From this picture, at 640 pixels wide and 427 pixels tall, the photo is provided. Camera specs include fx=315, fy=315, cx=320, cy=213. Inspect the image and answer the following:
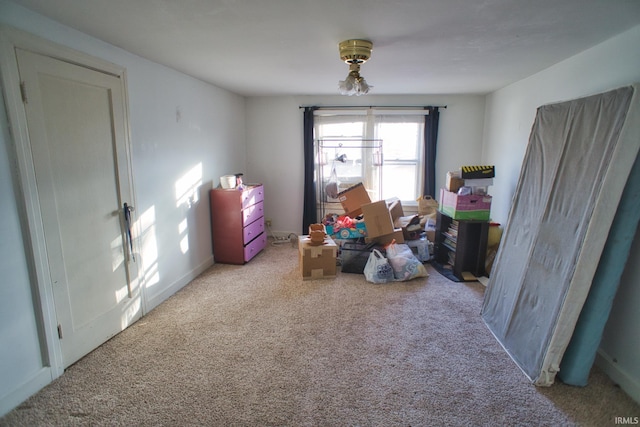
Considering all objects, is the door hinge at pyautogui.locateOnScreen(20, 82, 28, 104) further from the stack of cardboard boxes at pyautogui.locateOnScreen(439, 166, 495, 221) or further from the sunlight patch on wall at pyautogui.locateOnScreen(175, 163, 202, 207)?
the stack of cardboard boxes at pyautogui.locateOnScreen(439, 166, 495, 221)

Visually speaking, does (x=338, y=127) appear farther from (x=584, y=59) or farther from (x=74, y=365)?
(x=74, y=365)

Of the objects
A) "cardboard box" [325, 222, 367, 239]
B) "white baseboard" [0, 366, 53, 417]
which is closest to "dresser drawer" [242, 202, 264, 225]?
"cardboard box" [325, 222, 367, 239]

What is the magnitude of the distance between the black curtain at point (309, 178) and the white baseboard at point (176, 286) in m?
1.62

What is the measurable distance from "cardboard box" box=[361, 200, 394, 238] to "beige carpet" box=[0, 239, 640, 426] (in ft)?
3.24

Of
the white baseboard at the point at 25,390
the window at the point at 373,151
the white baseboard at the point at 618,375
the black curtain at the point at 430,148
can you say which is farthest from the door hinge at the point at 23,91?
the black curtain at the point at 430,148

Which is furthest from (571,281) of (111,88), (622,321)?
(111,88)

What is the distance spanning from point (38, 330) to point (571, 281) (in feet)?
10.8

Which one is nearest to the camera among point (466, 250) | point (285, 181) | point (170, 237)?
point (170, 237)

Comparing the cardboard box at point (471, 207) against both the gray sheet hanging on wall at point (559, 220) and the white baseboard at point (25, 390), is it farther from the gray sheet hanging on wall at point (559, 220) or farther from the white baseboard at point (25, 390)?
the white baseboard at point (25, 390)

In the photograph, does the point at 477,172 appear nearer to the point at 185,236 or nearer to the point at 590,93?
the point at 590,93

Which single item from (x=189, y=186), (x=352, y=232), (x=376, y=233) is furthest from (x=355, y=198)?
(x=189, y=186)

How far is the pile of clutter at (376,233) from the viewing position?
Result: 149 inches

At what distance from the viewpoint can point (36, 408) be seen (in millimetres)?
1799

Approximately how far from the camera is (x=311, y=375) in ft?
6.78
